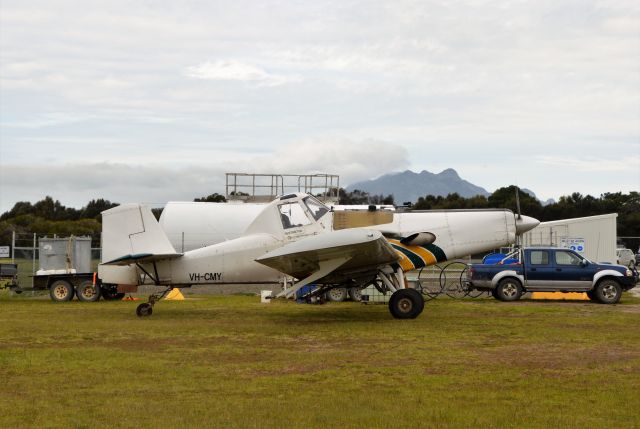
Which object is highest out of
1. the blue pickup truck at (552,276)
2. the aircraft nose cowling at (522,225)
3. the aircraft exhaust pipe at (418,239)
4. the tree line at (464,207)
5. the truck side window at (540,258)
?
the tree line at (464,207)

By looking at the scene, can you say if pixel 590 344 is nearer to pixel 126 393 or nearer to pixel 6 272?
pixel 126 393

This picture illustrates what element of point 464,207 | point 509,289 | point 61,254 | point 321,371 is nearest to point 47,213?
point 464,207

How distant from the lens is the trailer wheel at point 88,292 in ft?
79.5

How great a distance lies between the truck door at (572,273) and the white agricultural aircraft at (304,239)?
208 inches

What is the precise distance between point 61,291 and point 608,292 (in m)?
16.7

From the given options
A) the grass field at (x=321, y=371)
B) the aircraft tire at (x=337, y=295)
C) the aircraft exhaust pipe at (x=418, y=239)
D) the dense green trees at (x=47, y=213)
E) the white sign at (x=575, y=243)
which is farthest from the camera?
the dense green trees at (x=47, y=213)

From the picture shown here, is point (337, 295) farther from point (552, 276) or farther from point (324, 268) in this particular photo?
point (324, 268)

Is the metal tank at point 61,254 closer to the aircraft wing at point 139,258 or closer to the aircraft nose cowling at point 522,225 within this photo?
the aircraft wing at point 139,258

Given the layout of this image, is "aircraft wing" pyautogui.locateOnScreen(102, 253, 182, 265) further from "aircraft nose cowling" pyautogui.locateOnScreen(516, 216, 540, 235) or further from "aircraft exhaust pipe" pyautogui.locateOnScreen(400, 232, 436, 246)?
"aircraft nose cowling" pyautogui.locateOnScreen(516, 216, 540, 235)

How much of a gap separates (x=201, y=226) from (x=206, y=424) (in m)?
18.8

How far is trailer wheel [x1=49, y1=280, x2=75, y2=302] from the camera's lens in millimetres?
24422

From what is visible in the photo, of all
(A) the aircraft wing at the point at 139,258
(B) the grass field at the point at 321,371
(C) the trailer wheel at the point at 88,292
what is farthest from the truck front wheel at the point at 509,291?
(C) the trailer wheel at the point at 88,292

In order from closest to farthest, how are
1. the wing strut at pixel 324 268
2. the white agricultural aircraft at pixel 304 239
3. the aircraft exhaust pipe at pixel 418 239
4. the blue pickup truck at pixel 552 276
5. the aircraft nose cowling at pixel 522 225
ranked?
the wing strut at pixel 324 268 < the white agricultural aircraft at pixel 304 239 < the aircraft exhaust pipe at pixel 418 239 < the aircraft nose cowling at pixel 522 225 < the blue pickup truck at pixel 552 276

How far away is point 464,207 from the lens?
64500mm
